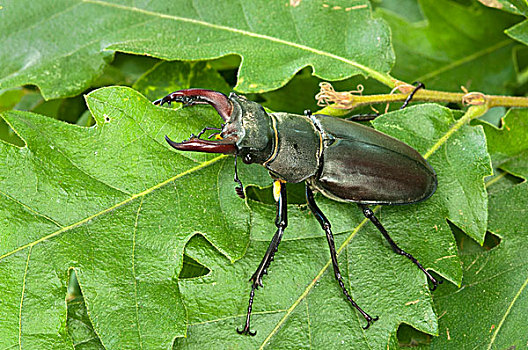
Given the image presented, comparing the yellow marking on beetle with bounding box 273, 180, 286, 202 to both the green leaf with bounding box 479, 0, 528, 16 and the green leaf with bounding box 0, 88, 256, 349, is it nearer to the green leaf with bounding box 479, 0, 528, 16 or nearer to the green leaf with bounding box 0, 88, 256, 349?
the green leaf with bounding box 0, 88, 256, 349

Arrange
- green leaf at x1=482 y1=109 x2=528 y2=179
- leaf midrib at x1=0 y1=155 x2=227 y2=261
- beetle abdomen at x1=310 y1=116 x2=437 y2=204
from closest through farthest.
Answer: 1. leaf midrib at x1=0 y1=155 x2=227 y2=261
2. beetle abdomen at x1=310 y1=116 x2=437 y2=204
3. green leaf at x1=482 y1=109 x2=528 y2=179

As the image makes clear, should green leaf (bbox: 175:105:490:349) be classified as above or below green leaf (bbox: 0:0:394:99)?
below

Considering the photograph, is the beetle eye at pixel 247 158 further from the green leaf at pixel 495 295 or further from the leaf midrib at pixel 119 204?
the green leaf at pixel 495 295

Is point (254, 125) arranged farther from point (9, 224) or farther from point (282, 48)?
point (9, 224)

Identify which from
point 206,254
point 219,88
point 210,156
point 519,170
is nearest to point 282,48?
point 219,88

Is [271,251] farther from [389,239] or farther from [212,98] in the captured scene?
[212,98]

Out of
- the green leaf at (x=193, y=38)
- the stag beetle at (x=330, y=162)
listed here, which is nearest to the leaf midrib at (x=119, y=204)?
the stag beetle at (x=330, y=162)

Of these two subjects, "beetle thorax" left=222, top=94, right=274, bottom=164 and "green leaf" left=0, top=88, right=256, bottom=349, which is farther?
"beetle thorax" left=222, top=94, right=274, bottom=164

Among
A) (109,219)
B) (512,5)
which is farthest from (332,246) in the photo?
(512,5)

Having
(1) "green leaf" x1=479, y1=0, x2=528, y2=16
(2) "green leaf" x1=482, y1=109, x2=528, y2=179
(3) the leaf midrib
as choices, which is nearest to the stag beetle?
(3) the leaf midrib
